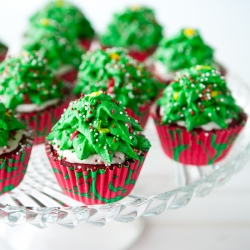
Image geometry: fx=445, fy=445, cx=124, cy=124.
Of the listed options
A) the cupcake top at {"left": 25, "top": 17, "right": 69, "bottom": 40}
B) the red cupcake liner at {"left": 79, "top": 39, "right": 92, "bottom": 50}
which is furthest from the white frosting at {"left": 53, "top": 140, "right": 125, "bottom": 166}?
the red cupcake liner at {"left": 79, "top": 39, "right": 92, "bottom": 50}

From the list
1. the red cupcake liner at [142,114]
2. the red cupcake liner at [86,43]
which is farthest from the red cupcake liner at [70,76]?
the red cupcake liner at [86,43]

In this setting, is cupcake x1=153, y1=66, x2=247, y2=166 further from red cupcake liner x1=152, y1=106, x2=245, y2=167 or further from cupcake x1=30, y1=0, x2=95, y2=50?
cupcake x1=30, y1=0, x2=95, y2=50

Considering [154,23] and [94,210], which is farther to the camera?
[154,23]

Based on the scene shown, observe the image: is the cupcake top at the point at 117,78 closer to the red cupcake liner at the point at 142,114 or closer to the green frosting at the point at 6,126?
the red cupcake liner at the point at 142,114

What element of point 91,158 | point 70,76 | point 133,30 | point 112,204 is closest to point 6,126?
point 91,158

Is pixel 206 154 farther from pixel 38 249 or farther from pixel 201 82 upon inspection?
pixel 38 249

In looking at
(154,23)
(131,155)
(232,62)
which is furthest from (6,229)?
(232,62)
